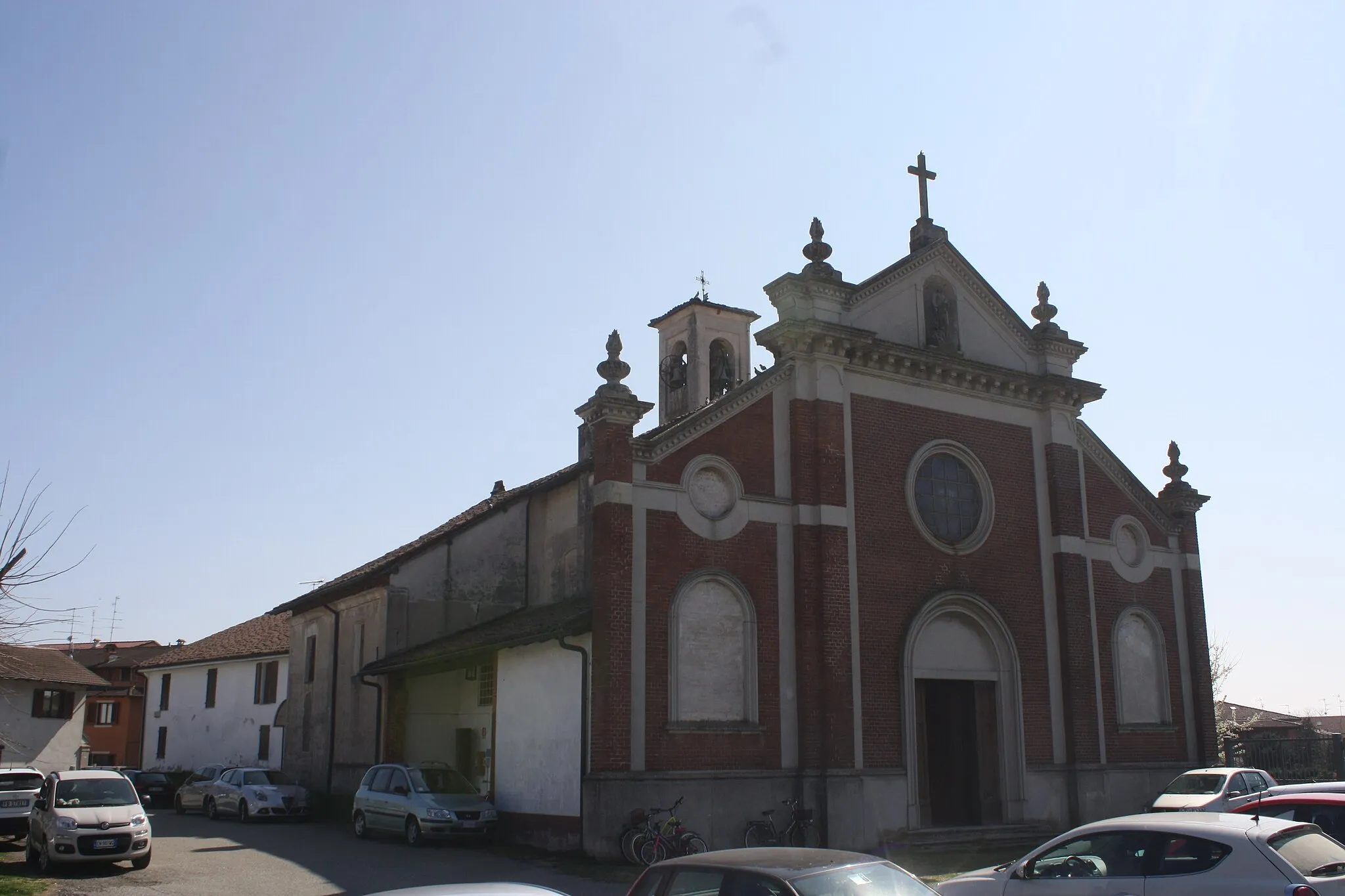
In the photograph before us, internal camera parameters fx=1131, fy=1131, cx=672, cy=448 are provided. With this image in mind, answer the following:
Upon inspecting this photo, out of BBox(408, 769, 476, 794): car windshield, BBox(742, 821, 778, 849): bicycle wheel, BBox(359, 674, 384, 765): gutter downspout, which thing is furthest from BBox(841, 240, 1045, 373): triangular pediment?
BBox(359, 674, 384, 765): gutter downspout

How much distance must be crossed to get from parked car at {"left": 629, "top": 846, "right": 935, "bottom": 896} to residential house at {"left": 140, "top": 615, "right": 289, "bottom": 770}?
2898 centimetres

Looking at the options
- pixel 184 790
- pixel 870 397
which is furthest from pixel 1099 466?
pixel 184 790

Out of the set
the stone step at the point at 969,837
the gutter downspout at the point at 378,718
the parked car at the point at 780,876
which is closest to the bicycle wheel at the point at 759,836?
the stone step at the point at 969,837

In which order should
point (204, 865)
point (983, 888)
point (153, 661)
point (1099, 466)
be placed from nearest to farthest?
point (983, 888)
point (204, 865)
point (1099, 466)
point (153, 661)

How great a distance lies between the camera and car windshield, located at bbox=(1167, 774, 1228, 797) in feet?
65.4

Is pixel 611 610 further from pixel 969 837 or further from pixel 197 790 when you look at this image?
pixel 197 790

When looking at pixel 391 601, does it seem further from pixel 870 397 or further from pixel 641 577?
pixel 870 397

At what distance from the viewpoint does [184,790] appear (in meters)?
29.2

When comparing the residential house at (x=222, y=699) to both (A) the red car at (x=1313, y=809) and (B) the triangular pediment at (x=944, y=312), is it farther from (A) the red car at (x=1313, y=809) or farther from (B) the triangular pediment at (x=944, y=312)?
(A) the red car at (x=1313, y=809)

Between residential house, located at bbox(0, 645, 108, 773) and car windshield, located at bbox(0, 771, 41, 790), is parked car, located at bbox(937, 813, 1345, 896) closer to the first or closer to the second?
car windshield, located at bbox(0, 771, 41, 790)

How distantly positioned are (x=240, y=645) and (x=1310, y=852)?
38.1m

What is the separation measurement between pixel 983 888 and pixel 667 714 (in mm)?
8717

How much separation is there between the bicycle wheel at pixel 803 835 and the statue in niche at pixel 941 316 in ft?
32.3

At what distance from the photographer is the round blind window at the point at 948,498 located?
21797mm
